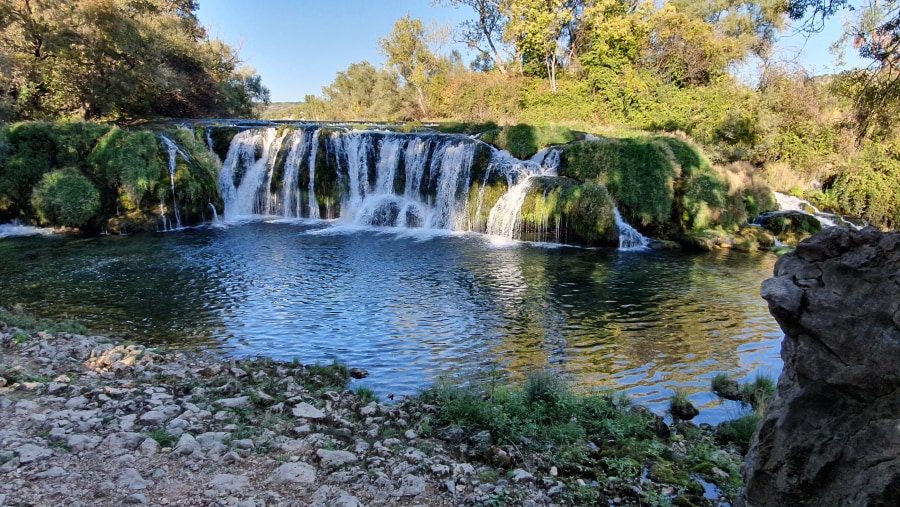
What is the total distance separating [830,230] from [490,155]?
2000 cm

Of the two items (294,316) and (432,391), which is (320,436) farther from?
(294,316)

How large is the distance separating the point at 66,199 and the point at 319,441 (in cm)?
2016

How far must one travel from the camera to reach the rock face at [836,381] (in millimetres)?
3457

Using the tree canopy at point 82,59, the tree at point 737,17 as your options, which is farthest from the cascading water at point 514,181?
the tree at point 737,17

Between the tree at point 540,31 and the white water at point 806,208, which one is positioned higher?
the tree at point 540,31

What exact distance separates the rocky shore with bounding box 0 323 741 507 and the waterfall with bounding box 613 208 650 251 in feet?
46.1

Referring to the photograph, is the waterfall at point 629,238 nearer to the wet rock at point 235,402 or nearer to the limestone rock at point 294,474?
the wet rock at point 235,402

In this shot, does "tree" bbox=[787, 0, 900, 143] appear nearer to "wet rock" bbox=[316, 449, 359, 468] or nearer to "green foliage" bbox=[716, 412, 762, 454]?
"green foliage" bbox=[716, 412, 762, 454]

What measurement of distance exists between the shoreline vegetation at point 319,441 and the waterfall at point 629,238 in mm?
12090

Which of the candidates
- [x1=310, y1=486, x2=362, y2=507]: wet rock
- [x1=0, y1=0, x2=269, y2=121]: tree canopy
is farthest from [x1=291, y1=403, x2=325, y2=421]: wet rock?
[x1=0, y1=0, x2=269, y2=121]: tree canopy

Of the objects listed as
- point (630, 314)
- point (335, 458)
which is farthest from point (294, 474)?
point (630, 314)

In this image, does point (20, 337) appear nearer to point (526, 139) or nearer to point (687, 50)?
point (526, 139)

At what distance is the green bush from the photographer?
20.8 m

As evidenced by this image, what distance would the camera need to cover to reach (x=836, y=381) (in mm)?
3658
